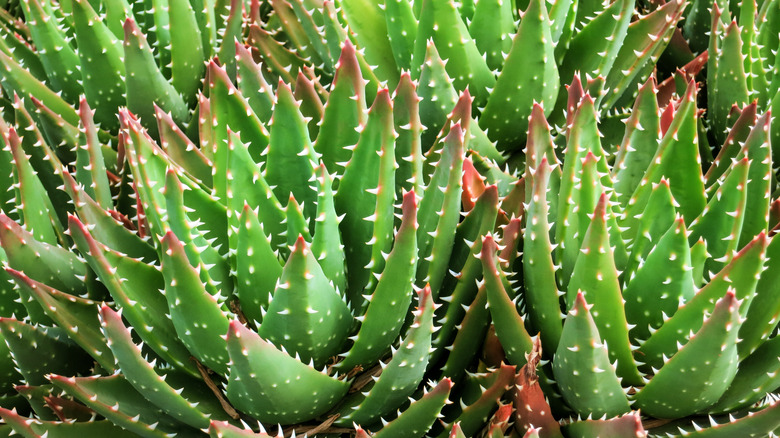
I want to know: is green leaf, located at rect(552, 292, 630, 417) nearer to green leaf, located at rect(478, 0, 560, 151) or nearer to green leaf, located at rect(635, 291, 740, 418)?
green leaf, located at rect(635, 291, 740, 418)

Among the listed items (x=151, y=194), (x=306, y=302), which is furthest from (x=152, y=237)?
(x=306, y=302)

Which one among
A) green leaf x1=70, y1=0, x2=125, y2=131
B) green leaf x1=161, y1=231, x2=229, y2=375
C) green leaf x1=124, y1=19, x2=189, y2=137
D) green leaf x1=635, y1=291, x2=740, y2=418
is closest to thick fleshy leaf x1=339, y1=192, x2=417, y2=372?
green leaf x1=161, y1=231, x2=229, y2=375

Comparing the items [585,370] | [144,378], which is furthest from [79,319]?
[585,370]

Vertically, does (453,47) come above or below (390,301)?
above

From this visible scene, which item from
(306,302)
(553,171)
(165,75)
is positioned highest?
(165,75)

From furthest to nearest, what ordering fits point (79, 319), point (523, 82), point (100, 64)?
point (100, 64) < point (523, 82) < point (79, 319)

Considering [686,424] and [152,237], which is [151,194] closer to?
[152,237]

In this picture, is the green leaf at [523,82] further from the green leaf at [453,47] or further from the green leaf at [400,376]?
the green leaf at [400,376]

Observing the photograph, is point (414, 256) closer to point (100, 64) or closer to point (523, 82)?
point (523, 82)
